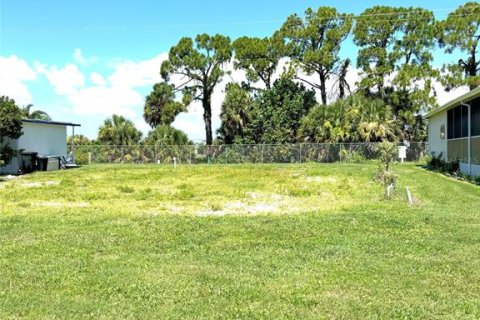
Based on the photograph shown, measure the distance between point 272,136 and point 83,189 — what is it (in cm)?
2362

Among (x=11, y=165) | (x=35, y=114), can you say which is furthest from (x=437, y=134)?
(x=35, y=114)

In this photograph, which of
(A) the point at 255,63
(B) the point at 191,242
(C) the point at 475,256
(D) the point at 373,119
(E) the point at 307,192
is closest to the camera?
(C) the point at 475,256

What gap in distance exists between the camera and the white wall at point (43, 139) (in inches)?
1134

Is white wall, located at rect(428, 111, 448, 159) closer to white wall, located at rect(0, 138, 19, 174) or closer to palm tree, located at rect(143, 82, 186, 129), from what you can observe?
palm tree, located at rect(143, 82, 186, 129)

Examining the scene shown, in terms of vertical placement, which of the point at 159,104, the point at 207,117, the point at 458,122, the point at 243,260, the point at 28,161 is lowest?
the point at 243,260

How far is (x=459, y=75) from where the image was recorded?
3825 cm

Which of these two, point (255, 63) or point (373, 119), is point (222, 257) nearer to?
point (373, 119)

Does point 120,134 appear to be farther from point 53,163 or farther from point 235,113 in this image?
point 53,163

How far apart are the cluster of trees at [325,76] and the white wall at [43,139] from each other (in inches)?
425

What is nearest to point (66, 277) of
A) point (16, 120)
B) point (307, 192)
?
point (307, 192)

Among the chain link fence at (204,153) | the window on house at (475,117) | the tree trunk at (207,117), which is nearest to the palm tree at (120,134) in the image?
the chain link fence at (204,153)

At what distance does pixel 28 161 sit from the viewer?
93.3ft

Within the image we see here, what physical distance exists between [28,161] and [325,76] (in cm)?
2488

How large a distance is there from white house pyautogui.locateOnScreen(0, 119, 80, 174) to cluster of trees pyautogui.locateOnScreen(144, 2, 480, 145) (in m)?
10.8
